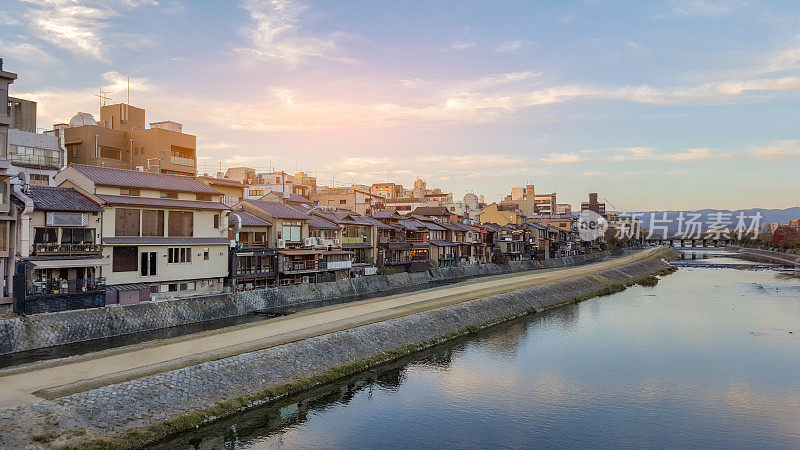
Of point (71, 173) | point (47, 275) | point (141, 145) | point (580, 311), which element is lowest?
point (580, 311)

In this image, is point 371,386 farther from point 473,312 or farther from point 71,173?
point 71,173

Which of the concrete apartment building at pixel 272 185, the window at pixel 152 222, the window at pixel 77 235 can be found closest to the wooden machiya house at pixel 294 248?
the window at pixel 152 222

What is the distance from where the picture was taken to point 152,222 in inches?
1453

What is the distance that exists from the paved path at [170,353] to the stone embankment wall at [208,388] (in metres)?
0.77

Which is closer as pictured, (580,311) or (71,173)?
(71,173)

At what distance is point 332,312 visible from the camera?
3575 centimetres

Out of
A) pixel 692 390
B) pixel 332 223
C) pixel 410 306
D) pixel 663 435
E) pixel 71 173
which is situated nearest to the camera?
pixel 663 435

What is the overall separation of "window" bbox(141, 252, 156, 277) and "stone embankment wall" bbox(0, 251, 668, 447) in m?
15.9

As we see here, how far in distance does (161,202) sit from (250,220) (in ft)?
31.1

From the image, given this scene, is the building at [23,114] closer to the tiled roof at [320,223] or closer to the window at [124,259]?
the window at [124,259]

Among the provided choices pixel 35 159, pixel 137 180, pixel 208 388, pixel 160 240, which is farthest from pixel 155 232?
pixel 208 388

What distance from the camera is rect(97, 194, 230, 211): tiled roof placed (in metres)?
34.4

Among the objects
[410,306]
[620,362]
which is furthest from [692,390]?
[410,306]

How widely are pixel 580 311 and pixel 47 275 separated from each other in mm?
43254
